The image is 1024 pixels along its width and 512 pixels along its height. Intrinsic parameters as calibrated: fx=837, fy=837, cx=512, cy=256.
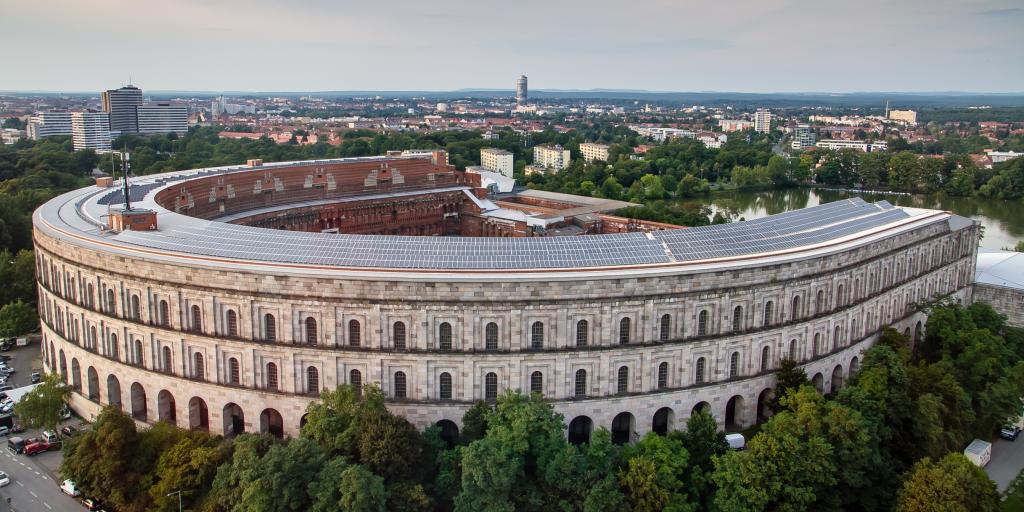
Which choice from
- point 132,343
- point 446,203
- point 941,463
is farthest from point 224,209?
point 941,463

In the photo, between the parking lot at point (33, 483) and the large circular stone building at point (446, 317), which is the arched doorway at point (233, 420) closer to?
the large circular stone building at point (446, 317)

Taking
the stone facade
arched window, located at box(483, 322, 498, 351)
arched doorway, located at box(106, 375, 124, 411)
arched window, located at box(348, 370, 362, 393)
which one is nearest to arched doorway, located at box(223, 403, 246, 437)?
the stone facade

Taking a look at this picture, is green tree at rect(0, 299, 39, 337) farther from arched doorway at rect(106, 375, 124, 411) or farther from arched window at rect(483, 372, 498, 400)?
arched window at rect(483, 372, 498, 400)

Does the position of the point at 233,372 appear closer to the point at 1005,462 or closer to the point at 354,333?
the point at 354,333

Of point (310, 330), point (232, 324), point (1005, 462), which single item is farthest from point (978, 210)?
point (232, 324)

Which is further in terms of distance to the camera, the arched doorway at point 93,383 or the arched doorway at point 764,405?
the arched doorway at point 93,383

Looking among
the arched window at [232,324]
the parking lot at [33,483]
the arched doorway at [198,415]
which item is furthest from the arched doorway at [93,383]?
the arched window at [232,324]

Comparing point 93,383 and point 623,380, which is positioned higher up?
point 623,380
